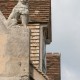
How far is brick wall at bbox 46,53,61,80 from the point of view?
1682 inches

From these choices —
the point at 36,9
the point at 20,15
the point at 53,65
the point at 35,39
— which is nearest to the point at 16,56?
the point at 20,15

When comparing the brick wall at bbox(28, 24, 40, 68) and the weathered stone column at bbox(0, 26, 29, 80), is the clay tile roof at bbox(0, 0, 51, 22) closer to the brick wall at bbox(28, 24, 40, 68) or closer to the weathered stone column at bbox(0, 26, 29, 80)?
the brick wall at bbox(28, 24, 40, 68)

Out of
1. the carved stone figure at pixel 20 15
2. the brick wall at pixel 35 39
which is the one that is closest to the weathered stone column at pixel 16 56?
the carved stone figure at pixel 20 15

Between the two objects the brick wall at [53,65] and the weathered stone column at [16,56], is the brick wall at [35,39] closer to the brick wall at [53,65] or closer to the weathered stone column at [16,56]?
the brick wall at [53,65]

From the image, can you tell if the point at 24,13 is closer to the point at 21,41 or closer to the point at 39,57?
the point at 21,41

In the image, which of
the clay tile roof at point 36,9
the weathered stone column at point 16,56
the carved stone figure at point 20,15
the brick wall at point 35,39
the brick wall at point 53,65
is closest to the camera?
the weathered stone column at point 16,56

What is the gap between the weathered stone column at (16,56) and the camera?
22.8 metres

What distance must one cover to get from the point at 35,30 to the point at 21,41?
11374 millimetres

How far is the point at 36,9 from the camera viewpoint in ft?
116

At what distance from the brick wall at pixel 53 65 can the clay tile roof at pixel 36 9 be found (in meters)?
7.22

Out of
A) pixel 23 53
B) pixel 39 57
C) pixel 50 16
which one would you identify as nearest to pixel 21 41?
pixel 23 53

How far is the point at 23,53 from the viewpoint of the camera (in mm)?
22844

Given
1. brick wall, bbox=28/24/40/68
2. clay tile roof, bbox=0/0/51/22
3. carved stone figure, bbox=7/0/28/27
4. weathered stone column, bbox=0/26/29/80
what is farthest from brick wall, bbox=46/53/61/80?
weathered stone column, bbox=0/26/29/80

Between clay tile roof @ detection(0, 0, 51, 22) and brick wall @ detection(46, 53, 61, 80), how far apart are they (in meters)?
7.22
